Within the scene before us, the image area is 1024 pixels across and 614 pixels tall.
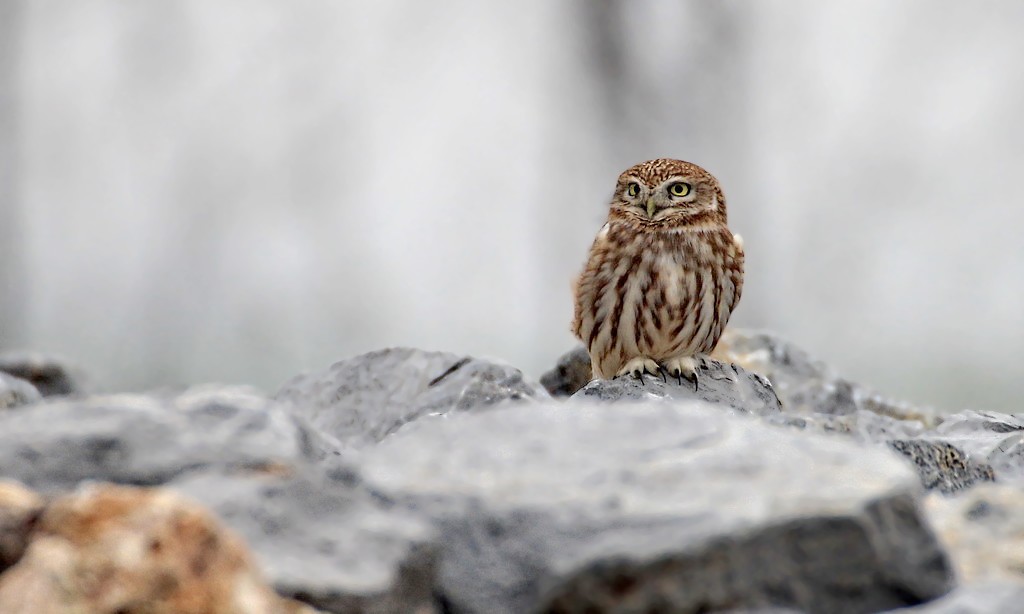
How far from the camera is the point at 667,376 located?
5820 millimetres

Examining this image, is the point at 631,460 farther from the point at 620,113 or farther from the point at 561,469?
the point at 620,113

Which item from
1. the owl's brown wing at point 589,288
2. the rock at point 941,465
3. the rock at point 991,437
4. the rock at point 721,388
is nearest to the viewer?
the rock at point 941,465

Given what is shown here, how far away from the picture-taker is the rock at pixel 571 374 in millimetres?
6688

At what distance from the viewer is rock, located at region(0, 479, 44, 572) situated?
97.3 inches

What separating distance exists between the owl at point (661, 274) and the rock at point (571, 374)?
28 cm

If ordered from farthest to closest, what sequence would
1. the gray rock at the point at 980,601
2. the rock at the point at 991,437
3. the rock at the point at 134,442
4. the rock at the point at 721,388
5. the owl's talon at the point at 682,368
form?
the owl's talon at the point at 682,368, the rock at the point at 721,388, the rock at the point at 991,437, the rock at the point at 134,442, the gray rock at the point at 980,601

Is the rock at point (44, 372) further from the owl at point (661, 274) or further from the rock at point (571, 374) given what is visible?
the owl at point (661, 274)

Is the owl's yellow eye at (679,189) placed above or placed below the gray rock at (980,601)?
above

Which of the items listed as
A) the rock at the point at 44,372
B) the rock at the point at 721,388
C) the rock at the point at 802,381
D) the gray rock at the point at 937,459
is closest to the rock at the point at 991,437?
the gray rock at the point at 937,459

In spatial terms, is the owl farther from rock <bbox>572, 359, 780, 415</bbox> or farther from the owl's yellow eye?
rock <bbox>572, 359, 780, 415</bbox>

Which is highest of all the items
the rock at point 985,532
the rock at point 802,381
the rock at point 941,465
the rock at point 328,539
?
the rock at point 328,539

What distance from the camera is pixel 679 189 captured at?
6238 mm

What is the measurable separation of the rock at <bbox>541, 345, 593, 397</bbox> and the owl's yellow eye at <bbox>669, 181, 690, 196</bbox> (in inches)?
38.6

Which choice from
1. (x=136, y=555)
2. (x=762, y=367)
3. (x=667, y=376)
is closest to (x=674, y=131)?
(x=762, y=367)
